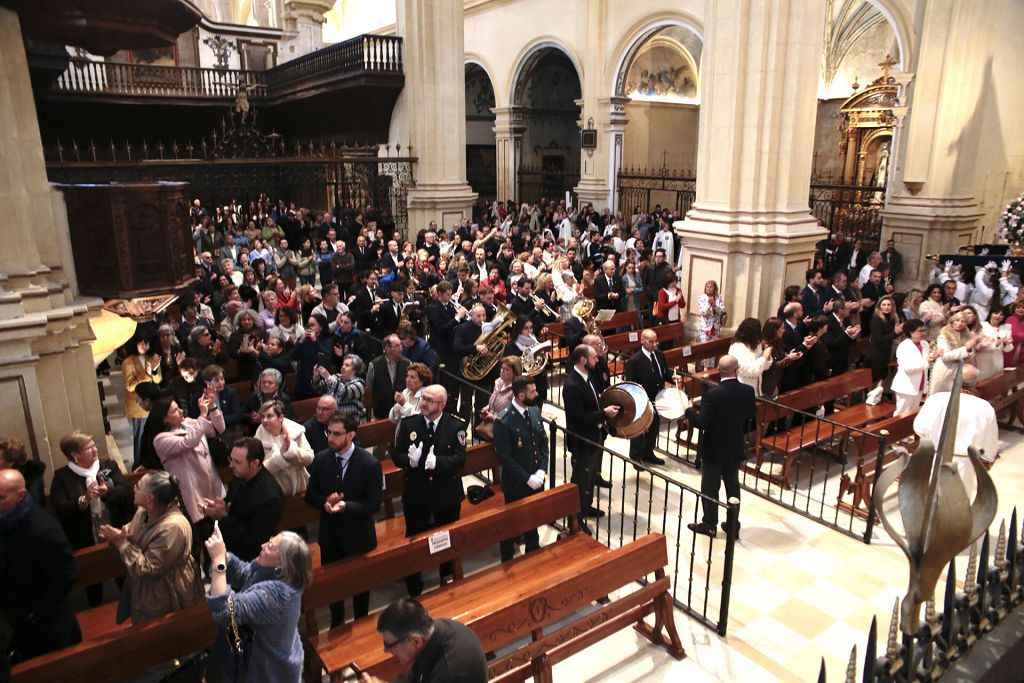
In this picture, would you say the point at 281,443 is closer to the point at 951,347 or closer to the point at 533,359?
the point at 533,359

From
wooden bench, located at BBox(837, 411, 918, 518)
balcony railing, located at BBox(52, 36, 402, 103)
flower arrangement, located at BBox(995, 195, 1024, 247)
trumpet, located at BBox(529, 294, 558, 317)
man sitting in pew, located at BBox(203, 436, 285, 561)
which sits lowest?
wooden bench, located at BBox(837, 411, 918, 518)

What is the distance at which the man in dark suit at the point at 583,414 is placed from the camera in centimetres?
619

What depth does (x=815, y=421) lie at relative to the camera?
784 centimetres

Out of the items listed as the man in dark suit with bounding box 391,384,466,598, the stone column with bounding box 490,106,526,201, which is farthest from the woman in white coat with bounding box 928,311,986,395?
the stone column with bounding box 490,106,526,201

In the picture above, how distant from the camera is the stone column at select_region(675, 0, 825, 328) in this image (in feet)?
33.6

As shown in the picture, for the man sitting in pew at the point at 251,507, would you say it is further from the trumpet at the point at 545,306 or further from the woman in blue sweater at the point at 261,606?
the trumpet at the point at 545,306

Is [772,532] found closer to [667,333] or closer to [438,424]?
[438,424]

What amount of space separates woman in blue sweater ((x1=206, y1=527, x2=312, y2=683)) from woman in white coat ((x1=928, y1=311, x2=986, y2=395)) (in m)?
6.90

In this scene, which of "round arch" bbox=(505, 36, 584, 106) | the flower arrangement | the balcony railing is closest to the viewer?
the flower arrangement

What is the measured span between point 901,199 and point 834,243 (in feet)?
6.40

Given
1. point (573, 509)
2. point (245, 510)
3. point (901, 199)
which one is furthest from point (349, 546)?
point (901, 199)

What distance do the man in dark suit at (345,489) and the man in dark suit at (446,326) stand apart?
3.74 m

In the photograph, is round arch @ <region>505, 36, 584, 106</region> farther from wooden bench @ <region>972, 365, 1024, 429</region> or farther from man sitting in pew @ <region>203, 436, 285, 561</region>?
man sitting in pew @ <region>203, 436, 285, 561</region>

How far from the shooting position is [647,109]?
23312 mm
